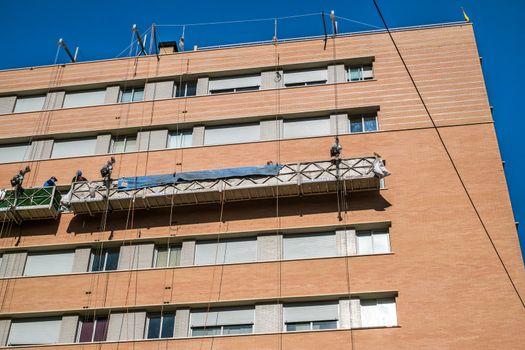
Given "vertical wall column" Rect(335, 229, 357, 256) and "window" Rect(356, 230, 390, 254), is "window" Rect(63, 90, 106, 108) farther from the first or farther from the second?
"window" Rect(356, 230, 390, 254)

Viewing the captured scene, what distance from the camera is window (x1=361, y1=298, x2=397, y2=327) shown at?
28359 mm

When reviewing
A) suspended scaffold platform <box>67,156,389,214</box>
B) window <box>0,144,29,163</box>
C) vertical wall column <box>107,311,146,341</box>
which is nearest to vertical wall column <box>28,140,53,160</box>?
window <box>0,144,29,163</box>

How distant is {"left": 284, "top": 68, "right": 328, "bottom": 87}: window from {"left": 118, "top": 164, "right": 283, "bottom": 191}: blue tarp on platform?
6557 mm

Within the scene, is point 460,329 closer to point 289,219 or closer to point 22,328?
point 289,219

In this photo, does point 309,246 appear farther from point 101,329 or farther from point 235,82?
point 235,82

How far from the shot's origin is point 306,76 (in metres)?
37.0

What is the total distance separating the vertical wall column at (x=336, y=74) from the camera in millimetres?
36188

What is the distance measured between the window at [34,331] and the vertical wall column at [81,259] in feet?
8.10

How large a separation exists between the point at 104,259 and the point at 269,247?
765 cm

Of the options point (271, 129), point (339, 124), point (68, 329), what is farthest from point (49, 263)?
point (339, 124)

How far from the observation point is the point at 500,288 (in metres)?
28.1

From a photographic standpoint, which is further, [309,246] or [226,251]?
[226,251]

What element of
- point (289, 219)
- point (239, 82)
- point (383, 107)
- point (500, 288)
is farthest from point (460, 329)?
point (239, 82)

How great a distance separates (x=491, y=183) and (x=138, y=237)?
15882 millimetres
